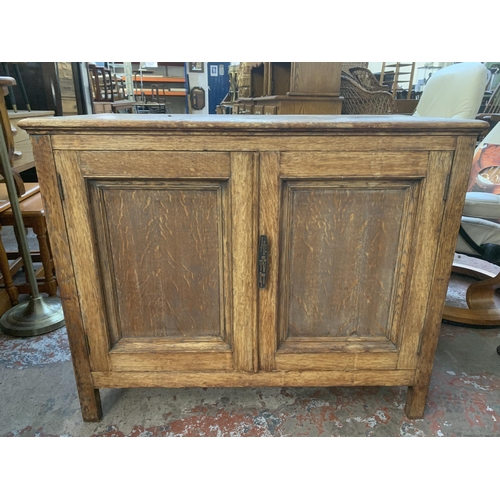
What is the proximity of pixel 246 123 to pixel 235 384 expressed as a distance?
0.79 metres

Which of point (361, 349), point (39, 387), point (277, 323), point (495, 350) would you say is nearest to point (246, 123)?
point (277, 323)

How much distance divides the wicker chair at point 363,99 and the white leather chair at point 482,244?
4.06ft

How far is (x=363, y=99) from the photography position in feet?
10.7

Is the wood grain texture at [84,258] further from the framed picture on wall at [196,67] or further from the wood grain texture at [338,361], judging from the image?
the framed picture on wall at [196,67]

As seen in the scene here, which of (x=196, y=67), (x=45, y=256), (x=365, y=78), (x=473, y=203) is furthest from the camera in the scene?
(x=196, y=67)

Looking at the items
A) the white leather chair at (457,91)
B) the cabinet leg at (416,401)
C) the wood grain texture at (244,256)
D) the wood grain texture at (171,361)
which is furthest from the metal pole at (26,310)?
the white leather chair at (457,91)

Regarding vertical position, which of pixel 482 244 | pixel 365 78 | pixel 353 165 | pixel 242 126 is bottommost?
pixel 482 244

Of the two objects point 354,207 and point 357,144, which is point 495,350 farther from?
point 357,144

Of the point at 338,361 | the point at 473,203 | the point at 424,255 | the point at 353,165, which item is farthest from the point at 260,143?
the point at 473,203

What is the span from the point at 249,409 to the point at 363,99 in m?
2.84

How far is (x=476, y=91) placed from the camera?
1.79 metres

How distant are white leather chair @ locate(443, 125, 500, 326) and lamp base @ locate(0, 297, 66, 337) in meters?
1.88

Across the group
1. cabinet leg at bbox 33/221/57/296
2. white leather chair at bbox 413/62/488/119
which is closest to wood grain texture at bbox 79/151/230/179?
cabinet leg at bbox 33/221/57/296

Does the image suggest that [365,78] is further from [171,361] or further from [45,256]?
[171,361]
